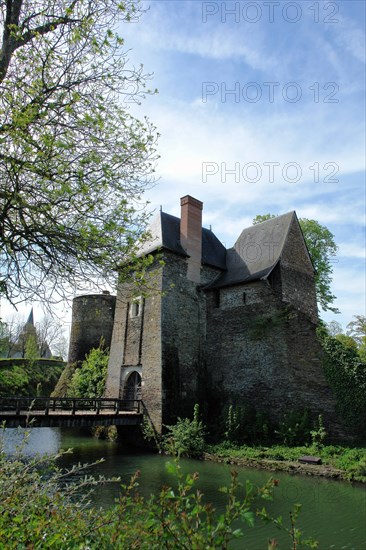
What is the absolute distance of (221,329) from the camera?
61.6ft

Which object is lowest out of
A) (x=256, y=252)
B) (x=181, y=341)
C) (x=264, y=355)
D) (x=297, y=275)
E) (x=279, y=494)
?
(x=279, y=494)

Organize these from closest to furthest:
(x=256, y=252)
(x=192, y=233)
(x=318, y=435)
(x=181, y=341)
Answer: (x=318, y=435) → (x=181, y=341) → (x=192, y=233) → (x=256, y=252)

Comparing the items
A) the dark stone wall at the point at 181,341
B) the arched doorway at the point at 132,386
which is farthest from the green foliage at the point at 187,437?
the arched doorway at the point at 132,386

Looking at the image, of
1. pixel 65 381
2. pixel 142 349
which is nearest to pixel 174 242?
pixel 142 349

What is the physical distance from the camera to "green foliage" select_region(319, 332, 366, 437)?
45.8ft

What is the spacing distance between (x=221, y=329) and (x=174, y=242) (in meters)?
4.66

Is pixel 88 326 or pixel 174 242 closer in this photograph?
pixel 174 242

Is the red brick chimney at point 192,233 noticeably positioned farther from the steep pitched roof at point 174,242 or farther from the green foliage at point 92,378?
the green foliage at point 92,378

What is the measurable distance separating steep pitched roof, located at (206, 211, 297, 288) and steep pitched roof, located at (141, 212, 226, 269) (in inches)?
25.3

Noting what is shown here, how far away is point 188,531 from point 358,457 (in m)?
11.7

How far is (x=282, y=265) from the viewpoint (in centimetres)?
1841

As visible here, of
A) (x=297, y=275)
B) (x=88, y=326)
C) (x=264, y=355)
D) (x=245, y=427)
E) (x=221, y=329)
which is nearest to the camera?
(x=245, y=427)

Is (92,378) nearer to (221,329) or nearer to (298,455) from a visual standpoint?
(221,329)

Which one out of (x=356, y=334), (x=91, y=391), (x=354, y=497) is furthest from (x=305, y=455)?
(x=356, y=334)
